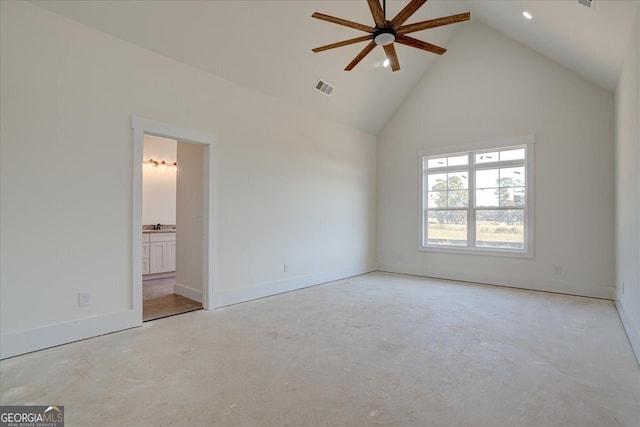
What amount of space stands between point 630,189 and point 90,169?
5270mm

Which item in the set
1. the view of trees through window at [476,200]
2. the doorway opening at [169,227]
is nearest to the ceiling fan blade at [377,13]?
the doorway opening at [169,227]

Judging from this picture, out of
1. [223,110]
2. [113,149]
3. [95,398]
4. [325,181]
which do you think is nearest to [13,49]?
[113,149]

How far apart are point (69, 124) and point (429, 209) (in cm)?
576

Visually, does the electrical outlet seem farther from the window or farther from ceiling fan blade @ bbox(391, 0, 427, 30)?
the window

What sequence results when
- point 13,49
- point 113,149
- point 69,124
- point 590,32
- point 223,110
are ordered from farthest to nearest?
point 223,110 → point 590,32 → point 113,149 → point 69,124 → point 13,49

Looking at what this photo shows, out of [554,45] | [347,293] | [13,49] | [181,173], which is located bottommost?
[347,293]

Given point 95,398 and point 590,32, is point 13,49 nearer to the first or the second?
point 95,398

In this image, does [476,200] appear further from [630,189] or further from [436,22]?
[436,22]

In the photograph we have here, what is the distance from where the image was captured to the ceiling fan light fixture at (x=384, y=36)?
307 cm

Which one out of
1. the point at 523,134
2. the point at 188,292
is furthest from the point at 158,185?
the point at 523,134

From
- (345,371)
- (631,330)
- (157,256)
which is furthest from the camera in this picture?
(157,256)

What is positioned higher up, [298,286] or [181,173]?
[181,173]

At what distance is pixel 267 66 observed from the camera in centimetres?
456

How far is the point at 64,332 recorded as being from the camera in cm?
307
